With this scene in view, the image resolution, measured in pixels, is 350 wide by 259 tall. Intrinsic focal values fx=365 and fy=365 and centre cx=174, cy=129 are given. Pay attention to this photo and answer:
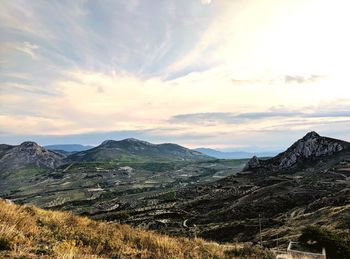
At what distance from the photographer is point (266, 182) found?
5458 inches

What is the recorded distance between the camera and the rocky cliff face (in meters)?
169

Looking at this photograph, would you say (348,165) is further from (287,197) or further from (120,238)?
(120,238)

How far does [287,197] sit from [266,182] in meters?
42.3

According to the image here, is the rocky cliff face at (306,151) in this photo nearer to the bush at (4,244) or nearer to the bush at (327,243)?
the bush at (327,243)

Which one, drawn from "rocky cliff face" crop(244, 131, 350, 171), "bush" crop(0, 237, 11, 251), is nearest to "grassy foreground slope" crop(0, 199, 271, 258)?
"bush" crop(0, 237, 11, 251)

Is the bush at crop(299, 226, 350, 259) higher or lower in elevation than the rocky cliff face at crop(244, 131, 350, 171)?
lower

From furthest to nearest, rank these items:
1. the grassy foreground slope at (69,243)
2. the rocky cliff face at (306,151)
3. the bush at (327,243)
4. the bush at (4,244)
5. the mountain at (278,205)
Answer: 1. the rocky cliff face at (306,151)
2. the mountain at (278,205)
3. the bush at (327,243)
4. the grassy foreground slope at (69,243)
5. the bush at (4,244)

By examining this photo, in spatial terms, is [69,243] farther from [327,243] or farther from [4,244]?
[327,243]

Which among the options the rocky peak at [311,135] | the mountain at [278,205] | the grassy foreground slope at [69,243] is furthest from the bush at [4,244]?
the rocky peak at [311,135]

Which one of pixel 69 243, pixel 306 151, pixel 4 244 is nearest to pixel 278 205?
pixel 69 243

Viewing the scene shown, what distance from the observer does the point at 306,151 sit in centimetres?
17788

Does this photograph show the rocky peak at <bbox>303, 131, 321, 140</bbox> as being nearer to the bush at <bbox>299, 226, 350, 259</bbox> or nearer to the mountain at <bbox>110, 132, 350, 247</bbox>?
the mountain at <bbox>110, 132, 350, 247</bbox>

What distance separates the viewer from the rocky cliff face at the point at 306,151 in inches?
6668

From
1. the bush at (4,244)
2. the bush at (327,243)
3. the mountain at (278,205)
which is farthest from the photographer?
the mountain at (278,205)
